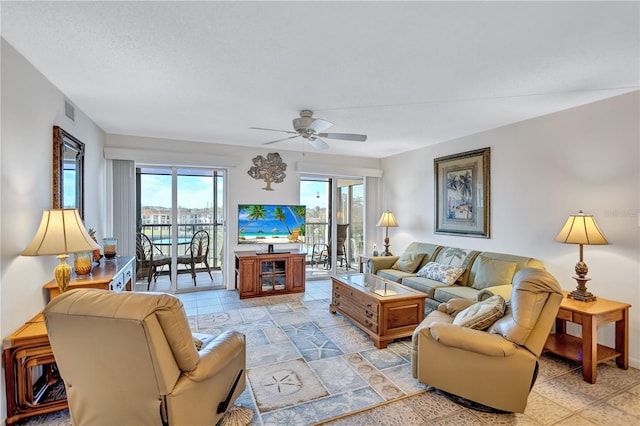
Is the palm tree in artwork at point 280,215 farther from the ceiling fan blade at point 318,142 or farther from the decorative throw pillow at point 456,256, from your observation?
the decorative throw pillow at point 456,256

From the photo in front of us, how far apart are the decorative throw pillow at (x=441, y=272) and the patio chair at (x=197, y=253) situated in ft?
11.9

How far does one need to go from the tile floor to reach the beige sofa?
80cm

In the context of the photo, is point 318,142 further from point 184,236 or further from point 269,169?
point 184,236

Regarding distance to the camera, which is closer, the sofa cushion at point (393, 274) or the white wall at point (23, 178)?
the white wall at point (23, 178)

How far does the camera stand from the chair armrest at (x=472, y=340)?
2.06m

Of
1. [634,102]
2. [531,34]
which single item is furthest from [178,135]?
[634,102]

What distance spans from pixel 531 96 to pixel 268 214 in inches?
159

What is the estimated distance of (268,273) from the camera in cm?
517

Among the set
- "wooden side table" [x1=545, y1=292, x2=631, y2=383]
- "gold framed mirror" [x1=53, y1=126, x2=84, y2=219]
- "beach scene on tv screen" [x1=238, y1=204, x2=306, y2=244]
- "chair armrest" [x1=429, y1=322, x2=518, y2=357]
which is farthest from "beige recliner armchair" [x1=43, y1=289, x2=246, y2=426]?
"beach scene on tv screen" [x1=238, y1=204, x2=306, y2=244]

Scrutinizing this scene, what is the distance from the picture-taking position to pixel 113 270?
3.01 meters

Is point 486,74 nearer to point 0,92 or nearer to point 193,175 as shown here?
point 0,92

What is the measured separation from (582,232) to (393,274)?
2305 millimetres

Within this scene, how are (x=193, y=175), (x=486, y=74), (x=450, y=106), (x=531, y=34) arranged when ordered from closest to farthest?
(x=531, y=34) → (x=486, y=74) → (x=450, y=106) → (x=193, y=175)

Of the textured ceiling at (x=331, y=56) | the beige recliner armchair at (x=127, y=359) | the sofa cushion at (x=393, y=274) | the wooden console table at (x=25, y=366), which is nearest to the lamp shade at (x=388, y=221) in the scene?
the sofa cushion at (x=393, y=274)
